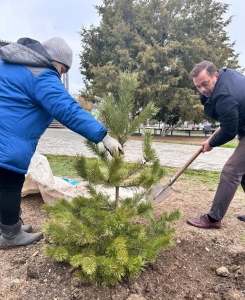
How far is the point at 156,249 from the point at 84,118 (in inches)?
36.7

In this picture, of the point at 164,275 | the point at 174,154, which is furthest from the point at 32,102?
the point at 174,154

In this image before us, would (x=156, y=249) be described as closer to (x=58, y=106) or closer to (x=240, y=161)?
(x=58, y=106)

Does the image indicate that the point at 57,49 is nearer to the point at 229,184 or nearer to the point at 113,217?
the point at 113,217

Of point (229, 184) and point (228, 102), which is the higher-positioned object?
point (228, 102)

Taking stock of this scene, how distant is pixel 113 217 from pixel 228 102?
166cm

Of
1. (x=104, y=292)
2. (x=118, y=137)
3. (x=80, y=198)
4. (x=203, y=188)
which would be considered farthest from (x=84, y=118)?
(x=203, y=188)

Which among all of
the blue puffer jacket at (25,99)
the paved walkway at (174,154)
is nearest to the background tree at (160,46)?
the paved walkway at (174,154)

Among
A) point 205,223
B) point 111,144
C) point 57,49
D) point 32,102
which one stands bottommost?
point 205,223

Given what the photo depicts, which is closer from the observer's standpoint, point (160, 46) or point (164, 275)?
point (164, 275)

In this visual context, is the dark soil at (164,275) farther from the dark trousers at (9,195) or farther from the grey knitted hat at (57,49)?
the grey knitted hat at (57,49)

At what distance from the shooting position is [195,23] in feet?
71.8

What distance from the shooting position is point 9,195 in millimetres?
2234

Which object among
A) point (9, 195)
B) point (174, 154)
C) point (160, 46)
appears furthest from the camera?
point (160, 46)

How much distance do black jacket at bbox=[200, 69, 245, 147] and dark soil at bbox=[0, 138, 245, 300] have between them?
3.42 feet
